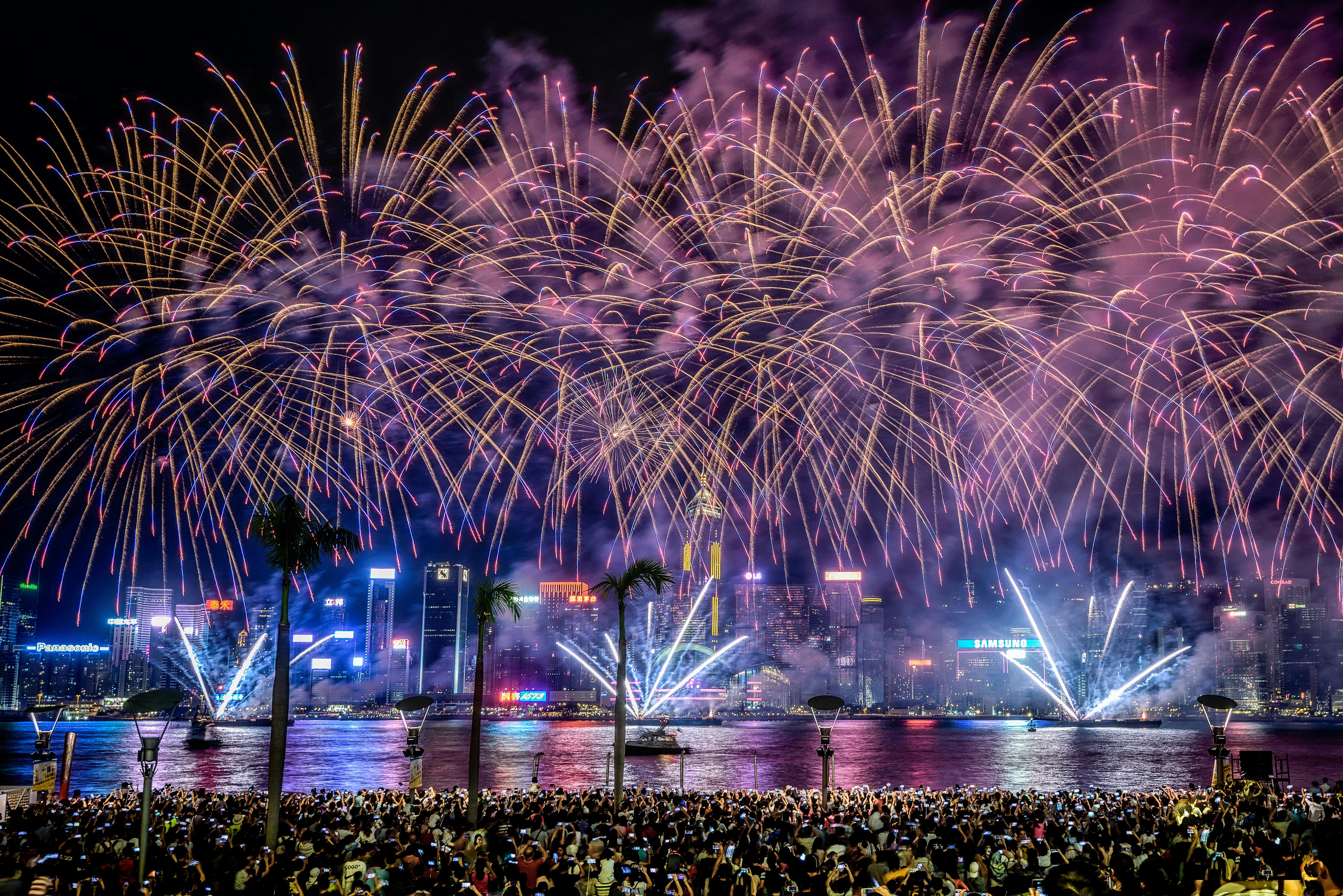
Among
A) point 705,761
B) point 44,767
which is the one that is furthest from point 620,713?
point 705,761

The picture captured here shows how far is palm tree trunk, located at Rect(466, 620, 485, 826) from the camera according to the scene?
2859 centimetres

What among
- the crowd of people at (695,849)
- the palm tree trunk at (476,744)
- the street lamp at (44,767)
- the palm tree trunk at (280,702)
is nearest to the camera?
the crowd of people at (695,849)

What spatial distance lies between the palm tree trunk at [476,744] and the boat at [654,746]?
86767mm

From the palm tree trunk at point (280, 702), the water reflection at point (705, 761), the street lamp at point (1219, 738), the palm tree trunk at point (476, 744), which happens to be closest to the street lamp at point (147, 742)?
the palm tree trunk at point (280, 702)

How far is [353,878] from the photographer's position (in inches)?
642

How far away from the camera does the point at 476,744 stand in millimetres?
32812

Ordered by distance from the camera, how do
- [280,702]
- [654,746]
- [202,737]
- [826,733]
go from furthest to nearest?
[202,737] → [654,746] → [826,733] → [280,702]

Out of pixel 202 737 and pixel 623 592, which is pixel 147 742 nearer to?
pixel 623 592

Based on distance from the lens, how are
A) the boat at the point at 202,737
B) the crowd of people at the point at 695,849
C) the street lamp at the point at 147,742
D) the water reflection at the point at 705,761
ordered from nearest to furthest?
the crowd of people at the point at 695,849 → the street lamp at the point at 147,742 → the water reflection at the point at 705,761 → the boat at the point at 202,737

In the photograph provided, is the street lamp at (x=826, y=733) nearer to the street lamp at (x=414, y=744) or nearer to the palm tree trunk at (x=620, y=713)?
the palm tree trunk at (x=620, y=713)

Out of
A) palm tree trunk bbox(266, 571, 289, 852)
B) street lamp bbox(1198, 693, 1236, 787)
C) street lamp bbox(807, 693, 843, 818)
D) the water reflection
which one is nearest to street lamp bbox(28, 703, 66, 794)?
palm tree trunk bbox(266, 571, 289, 852)

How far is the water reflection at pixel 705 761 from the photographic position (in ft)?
264

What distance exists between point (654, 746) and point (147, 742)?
342 feet

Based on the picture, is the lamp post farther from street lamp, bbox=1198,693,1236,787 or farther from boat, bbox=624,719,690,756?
street lamp, bbox=1198,693,1236,787
